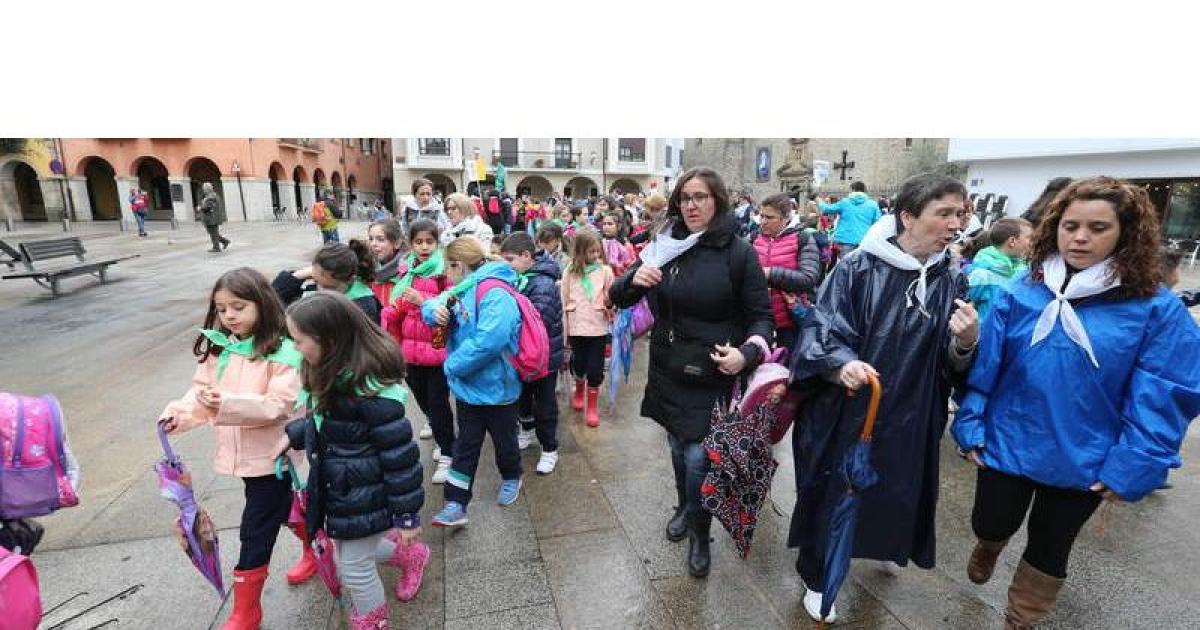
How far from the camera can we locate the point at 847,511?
7.30 feet

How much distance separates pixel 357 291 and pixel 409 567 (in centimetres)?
172

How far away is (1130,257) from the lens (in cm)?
199

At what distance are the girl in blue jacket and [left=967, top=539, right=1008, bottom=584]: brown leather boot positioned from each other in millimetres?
2436

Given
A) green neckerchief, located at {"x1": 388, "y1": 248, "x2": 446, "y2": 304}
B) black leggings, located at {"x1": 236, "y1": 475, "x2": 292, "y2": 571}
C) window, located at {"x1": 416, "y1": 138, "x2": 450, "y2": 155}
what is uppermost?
window, located at {"x1": 416, "y1": 138, "x2": 450, "y2": 155}

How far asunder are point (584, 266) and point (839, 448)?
10.0ft

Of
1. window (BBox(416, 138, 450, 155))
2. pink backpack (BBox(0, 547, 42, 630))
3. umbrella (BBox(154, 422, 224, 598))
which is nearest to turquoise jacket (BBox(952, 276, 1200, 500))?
umbrella (BBox(154, 422, 224, 598))

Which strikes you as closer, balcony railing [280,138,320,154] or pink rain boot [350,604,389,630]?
pink rain boot [350,604,389,630]

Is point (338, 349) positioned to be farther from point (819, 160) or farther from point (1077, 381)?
point (819, 160)

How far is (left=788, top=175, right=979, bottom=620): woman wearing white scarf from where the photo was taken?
2.21 metres

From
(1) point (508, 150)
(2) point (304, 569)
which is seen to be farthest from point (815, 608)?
(1) point (508, 150)

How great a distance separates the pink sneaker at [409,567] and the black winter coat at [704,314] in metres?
1.36

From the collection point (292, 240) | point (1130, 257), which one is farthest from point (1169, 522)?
point (292, 240)

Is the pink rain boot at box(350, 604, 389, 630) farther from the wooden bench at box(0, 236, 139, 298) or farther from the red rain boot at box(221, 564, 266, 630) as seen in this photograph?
the wooden bench at box(0, 236, 139, 298)

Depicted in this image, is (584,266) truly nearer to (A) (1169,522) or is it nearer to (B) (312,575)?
(B) (312,575)
